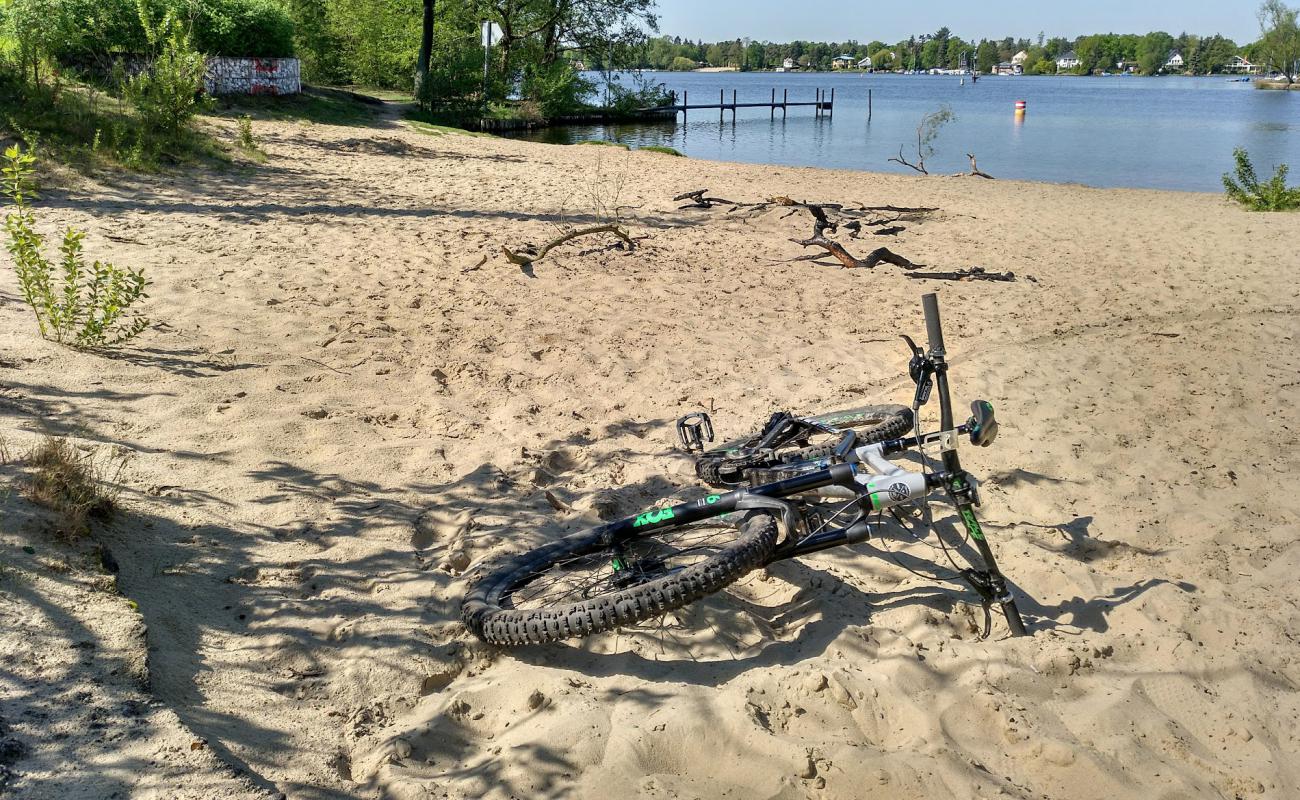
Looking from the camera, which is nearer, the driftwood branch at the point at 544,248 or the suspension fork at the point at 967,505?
the suspension fork at the point at 967,505

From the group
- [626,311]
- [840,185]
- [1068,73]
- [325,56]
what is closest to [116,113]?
[626,311]

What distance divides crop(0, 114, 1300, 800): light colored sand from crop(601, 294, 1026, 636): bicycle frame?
294 mm

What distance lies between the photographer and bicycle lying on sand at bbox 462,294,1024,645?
3113 millimetres

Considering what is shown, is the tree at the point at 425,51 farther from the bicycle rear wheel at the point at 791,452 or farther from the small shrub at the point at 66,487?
the small shrub at the point at 66,487

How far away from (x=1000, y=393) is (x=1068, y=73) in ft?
706

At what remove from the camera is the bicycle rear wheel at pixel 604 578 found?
10.1ft

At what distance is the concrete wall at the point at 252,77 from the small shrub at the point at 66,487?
19717 mm

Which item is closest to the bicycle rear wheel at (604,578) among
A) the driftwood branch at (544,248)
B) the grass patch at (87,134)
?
the driftwood branch at (544,248)

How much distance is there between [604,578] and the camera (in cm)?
354

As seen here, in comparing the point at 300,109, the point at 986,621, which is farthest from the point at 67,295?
the point at 300,109

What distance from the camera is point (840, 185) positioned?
17375 mm

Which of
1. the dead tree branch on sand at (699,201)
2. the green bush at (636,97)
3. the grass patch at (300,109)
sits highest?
the green bush at (636,97)

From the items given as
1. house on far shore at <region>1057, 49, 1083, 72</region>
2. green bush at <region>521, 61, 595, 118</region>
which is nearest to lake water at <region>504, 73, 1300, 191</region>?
green bush at <region>521, 61, 595, 118</region>

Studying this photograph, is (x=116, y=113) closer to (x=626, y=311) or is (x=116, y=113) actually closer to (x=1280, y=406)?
(x=626, y=311)
